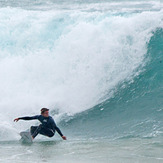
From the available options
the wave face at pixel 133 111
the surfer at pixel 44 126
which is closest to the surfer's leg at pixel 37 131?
the surfer at pixel 44 126

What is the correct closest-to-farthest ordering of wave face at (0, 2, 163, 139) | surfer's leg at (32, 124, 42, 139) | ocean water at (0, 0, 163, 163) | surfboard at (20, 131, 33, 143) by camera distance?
ocean water at (0, 0, 163, 163), surfboard at (20, 131, 33, 143), surfer's leg at (32, 124, 42, 139), wave face at (0, 2, 163, 139)

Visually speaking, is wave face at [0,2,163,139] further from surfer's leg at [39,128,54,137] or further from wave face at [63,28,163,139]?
surfer's leg at [39,128,54,137]

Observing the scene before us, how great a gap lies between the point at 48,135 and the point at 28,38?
10.1 m

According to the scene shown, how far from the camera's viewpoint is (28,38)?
2059 centimetres

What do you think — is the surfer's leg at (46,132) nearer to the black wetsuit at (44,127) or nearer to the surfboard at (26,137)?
the black wetsuit at (44,127)

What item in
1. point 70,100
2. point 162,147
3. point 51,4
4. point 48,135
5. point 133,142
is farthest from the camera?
point 51,4

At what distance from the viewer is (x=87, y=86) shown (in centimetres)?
1524

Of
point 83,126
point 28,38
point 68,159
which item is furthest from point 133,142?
point 28,38

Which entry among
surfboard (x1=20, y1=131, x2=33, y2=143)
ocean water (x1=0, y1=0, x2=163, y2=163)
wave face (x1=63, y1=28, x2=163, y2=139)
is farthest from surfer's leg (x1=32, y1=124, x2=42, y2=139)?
wave face (x1=63, y1=28, x2=163, y2=139)

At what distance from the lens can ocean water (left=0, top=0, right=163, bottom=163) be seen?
32.3ft

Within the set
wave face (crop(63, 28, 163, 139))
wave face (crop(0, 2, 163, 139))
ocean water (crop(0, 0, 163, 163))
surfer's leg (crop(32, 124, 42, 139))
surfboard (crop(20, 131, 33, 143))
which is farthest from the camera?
wave face (crop(0, 2, 163, 139))

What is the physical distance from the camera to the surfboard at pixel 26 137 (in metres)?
11.1

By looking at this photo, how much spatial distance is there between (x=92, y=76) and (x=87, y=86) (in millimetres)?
538

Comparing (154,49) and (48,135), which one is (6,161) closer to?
(48,135)
